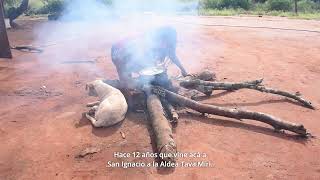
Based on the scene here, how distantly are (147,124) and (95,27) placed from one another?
10746 millimetres

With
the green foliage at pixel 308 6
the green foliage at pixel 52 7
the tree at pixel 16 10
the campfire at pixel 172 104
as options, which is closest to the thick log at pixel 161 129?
the campfire at pixel 172 104

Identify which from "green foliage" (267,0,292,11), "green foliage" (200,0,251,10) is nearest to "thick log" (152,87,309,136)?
"green foliage" (267,0,292,11)

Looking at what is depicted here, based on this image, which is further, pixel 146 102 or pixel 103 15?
pixel 103 15

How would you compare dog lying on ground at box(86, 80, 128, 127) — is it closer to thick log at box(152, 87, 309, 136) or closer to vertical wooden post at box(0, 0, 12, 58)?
thick log at box(152, 87, 309, 136)

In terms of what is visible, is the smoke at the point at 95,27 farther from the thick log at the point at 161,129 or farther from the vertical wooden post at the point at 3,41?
the thick log at the point at 161,129

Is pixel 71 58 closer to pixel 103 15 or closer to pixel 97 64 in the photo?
pixel 97 64

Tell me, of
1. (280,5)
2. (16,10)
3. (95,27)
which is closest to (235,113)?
(95,27)

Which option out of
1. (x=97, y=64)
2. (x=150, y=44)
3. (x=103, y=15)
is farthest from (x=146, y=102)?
(x=103, y=15)

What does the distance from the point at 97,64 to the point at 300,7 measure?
15.0 metres

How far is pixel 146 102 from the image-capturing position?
5.51m

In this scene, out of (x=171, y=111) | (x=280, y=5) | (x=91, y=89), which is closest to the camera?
(x=171, y=111)

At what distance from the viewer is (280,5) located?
800 inches

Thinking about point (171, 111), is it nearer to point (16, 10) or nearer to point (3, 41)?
point (3, 41)

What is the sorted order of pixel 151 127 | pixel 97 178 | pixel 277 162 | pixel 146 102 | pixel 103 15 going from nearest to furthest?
pixel 97 178
pixel 277 162
pixel 151 127
pixel 146 102
pixel 103 15
